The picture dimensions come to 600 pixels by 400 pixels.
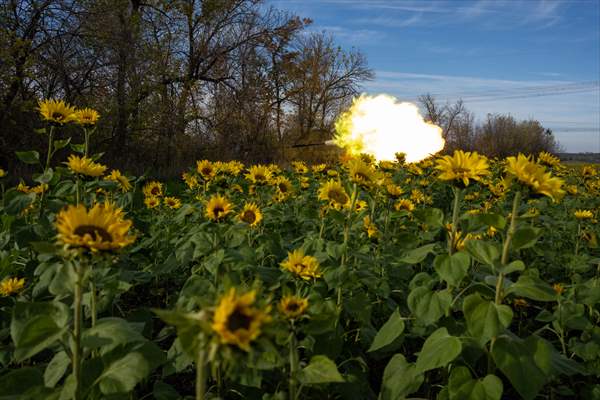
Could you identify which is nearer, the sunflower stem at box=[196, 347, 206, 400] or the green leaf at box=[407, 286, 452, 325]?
the sunflower stem at box=[196, 347, 206, 400]

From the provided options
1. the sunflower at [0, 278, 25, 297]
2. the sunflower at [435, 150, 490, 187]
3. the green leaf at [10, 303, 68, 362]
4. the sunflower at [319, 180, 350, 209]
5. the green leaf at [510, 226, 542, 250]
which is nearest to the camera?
the green leaf at [10, 303, 68, 362]

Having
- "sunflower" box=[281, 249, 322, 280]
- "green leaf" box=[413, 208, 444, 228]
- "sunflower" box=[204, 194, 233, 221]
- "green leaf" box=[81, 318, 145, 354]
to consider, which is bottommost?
"green leaf" box=[81, 318, 145, 354]

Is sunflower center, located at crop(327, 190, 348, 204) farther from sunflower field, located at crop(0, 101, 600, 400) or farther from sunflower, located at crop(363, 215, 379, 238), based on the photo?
sunflower, located at crop(363, 215, 379, 238)

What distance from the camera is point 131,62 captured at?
55.8 feet

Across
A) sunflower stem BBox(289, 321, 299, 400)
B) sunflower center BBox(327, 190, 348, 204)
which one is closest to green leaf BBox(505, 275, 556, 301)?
sunflower stem BBox(289, 321, 299, 400)

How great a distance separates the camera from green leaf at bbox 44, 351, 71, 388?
5.69 feet

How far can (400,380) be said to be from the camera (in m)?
2.14

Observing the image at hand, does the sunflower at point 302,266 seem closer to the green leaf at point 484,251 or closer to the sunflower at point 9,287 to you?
the green leaf at point 484,251

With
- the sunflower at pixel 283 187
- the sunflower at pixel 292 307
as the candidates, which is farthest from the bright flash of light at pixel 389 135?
the sunflower at pixel 292 307

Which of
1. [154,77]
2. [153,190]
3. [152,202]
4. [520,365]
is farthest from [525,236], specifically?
[154,77]

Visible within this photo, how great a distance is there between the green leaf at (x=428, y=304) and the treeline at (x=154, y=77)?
415 centimetres

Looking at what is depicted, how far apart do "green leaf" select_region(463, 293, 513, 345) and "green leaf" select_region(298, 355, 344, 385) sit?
0.69 m

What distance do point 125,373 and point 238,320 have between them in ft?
2.46

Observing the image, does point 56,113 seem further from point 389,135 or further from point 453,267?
point 389,135
